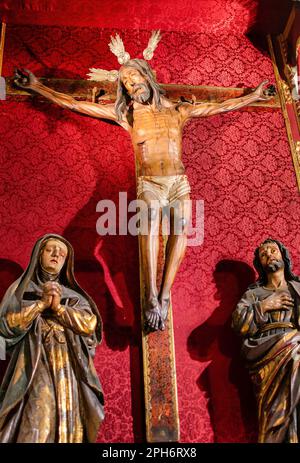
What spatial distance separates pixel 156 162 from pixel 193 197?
1.80ft

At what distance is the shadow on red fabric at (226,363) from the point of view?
14.4 feet

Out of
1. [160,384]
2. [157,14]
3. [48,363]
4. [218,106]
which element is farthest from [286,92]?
[48,363]

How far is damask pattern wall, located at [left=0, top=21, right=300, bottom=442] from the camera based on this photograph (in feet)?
14.7

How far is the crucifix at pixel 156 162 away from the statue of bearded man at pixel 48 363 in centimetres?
49

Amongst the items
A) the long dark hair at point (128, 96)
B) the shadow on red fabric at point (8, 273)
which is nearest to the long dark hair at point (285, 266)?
the long dark hair at point (128, 96)

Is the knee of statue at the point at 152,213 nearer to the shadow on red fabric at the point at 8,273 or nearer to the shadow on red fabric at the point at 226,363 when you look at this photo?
the shadow on red fabric at the point at 226,363

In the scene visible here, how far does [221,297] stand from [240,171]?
1.23 m

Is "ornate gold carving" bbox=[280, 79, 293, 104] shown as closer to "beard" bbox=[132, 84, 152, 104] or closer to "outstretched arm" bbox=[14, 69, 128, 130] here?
"beard" bbox=[132, 84, 152, 104]

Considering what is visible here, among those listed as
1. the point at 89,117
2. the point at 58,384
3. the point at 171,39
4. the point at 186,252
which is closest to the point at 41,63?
the point at 89,117

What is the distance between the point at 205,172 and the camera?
5.38 metres

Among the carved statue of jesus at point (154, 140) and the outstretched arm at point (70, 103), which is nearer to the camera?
the carved statue of jesus at point (154, 140)

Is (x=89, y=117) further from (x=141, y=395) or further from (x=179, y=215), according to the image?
(x=141, y=395)

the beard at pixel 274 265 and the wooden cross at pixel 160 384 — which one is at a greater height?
the beard at pixel 274 265

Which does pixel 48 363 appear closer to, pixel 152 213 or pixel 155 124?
pixel 152 213
